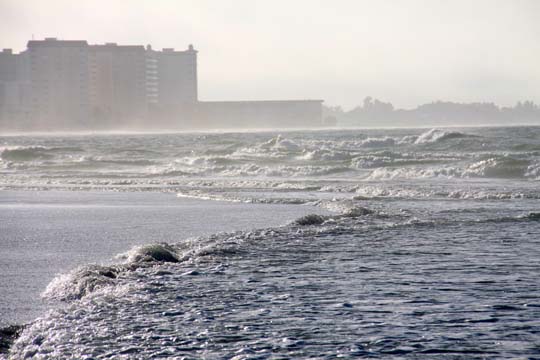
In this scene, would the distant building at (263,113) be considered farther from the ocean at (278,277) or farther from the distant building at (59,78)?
the ocean at (278,277)

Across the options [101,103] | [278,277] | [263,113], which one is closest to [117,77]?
[101,103]

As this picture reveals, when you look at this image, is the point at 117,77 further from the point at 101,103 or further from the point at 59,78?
the point at 59,78

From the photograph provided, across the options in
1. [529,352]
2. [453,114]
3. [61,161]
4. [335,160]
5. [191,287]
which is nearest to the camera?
[529,352]

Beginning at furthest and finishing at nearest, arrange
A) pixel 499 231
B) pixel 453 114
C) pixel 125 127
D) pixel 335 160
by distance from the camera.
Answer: pixel 453 114 → pixel 125 127 → pixel 335 160 → pixel 499 231

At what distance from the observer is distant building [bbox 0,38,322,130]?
179375 mm

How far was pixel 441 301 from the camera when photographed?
6074mm

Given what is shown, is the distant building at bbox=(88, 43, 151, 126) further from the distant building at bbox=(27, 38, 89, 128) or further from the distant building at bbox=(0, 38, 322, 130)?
the distant building at bbox=(27, 38, 89, 128)

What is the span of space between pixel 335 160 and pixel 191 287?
89.3 feet

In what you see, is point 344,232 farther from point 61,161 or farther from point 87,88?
point 87,88

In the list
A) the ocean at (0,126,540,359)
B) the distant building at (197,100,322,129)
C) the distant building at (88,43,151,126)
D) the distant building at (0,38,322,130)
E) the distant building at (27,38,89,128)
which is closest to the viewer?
the ocean at (0,126,540,359)

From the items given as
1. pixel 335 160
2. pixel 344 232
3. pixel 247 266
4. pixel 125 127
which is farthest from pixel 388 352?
pixel 125 127

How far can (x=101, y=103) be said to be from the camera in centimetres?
19312

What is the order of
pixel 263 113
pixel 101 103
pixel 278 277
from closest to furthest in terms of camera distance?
pixel 278 277 → pixel 263 113 → pixel 101 103

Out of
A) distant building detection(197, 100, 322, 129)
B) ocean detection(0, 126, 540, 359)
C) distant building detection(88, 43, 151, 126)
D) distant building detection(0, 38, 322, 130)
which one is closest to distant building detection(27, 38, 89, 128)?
distant building detection(0, 38, 322, 130)
